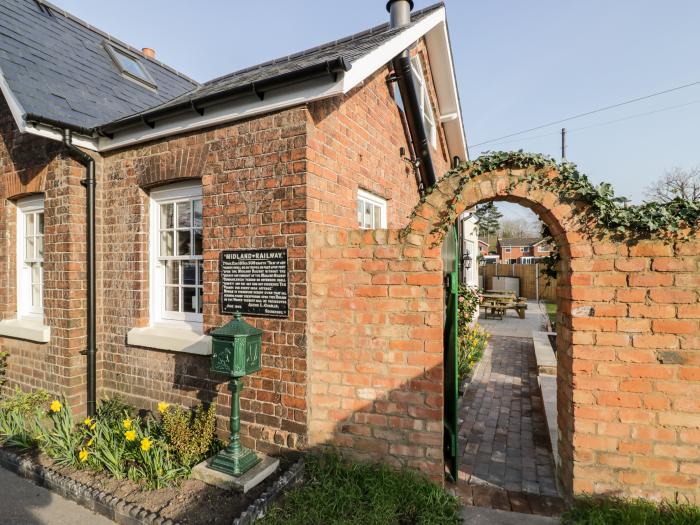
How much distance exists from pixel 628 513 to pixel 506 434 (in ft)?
6.05

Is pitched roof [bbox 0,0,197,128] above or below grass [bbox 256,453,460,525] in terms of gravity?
above

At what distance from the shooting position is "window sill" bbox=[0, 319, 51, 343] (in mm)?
5176

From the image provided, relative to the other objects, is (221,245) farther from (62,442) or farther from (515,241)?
(515,241)

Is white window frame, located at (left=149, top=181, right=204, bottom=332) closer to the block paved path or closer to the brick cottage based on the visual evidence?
the brick cottage

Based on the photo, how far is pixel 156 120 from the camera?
4.37m

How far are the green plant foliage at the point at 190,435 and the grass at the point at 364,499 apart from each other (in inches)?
45.1

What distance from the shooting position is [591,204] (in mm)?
2920

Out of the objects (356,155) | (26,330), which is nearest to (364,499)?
(356,155)

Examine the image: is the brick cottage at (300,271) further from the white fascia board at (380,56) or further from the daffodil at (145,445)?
the daffodil at (145,445)

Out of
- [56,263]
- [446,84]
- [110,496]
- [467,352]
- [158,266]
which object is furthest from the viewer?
[446,84]

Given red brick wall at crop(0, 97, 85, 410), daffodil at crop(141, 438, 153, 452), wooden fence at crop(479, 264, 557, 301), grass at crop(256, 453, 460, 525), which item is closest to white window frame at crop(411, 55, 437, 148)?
red brick wall at crop(0, 97, 85, 410)

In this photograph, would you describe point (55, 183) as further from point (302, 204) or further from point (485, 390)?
point (485, 390)

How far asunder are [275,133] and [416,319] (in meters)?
2.30

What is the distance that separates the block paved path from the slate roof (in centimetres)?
412
